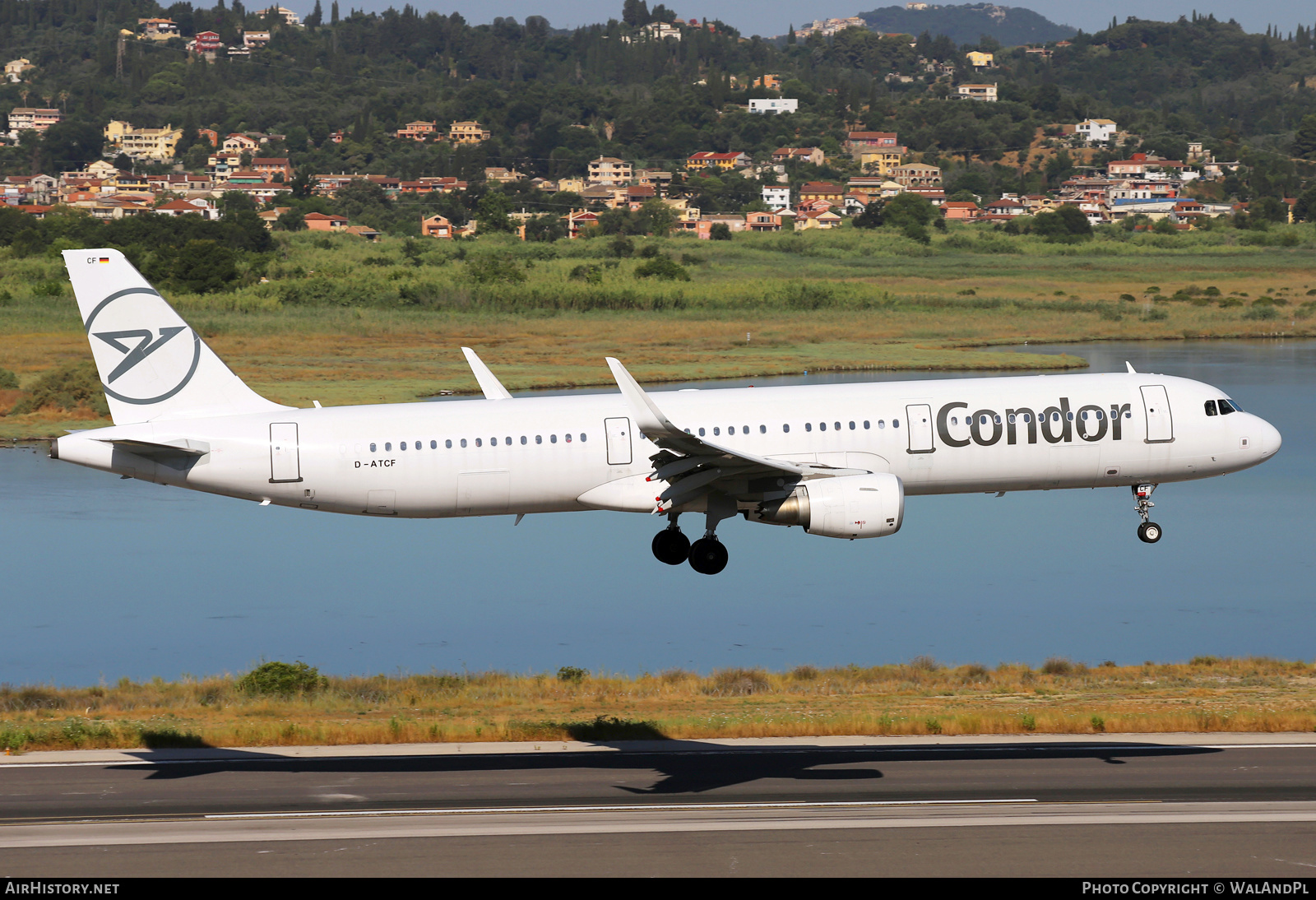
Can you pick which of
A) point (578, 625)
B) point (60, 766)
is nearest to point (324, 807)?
point (60, 766)

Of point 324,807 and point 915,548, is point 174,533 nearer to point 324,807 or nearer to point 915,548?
point 915,548

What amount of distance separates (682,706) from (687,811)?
15.6 metres

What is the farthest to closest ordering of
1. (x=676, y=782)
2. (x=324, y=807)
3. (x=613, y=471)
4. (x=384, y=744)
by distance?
1. (x=613, y=471)
2. (x=384, y=744)
3. (x=676, y=782)
4. (x=324, y=807)

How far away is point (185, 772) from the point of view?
116 feet

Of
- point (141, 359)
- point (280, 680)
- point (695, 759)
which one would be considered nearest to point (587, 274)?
point (280, 680)

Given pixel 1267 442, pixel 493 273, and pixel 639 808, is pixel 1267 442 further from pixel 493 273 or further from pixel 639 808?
pixel 493 273

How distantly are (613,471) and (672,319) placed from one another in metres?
115

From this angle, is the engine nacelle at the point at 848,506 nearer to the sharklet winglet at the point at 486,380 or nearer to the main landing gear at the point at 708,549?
the main landing gear at the point at 708,549

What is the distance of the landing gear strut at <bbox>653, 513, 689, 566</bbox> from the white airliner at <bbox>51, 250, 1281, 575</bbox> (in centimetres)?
8

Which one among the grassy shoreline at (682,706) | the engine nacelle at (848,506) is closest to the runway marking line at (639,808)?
the grassy shoreline at (682,706)

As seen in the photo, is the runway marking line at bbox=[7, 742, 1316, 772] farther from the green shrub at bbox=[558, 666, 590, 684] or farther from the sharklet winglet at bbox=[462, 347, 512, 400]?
the green shrub at bbox=[558, 666, 590, 684]

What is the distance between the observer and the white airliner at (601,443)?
41.9 metres

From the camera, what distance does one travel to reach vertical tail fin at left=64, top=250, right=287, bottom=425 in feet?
144

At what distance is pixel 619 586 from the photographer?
230 ft
